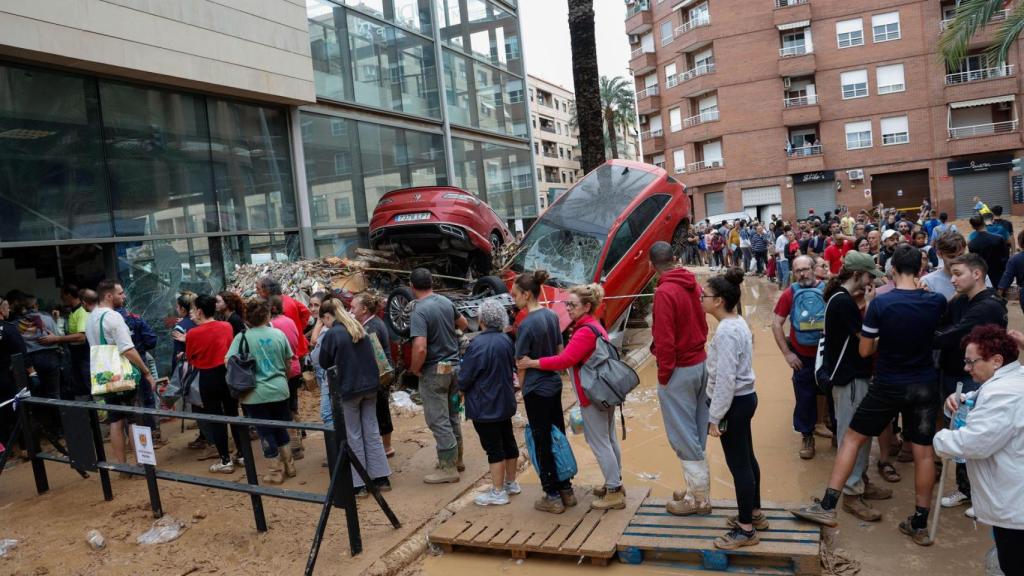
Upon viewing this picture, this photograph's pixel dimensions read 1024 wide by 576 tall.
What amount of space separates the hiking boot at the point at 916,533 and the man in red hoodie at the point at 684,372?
124cm

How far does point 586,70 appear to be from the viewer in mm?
12477

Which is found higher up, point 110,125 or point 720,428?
point 110,125

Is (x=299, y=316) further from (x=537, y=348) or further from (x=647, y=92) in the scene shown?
(x=647, y=92)

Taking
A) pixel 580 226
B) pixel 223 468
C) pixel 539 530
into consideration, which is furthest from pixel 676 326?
pixel 580 226

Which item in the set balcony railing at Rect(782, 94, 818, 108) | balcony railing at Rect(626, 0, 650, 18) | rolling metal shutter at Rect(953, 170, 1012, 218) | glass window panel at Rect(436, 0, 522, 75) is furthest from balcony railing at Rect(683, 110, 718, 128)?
glass window panel at Rect(436, 0, 522, 75)

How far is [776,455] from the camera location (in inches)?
239

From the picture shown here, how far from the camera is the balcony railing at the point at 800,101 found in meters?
39.2

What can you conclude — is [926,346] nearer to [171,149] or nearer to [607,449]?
[607,449]

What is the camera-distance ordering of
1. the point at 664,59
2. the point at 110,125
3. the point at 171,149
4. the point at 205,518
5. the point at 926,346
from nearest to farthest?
the point at 926,346 < the point at 205,518 < the point at 110,125 < the point at 171,149 < the point at 664,59

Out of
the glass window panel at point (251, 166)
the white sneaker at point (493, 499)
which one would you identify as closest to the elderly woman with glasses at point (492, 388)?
the white sneaker at point (493, 499)

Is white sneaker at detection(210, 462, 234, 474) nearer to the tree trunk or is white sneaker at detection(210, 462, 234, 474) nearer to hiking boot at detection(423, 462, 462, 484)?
hiking boot at detection(423, 462, 462, 484)

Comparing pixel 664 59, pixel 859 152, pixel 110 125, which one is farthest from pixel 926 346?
pixel 664 59

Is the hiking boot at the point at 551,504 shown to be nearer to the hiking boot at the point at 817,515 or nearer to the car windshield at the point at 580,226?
the hiking boot at the point at 817,515

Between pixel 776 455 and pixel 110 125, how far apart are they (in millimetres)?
10367
